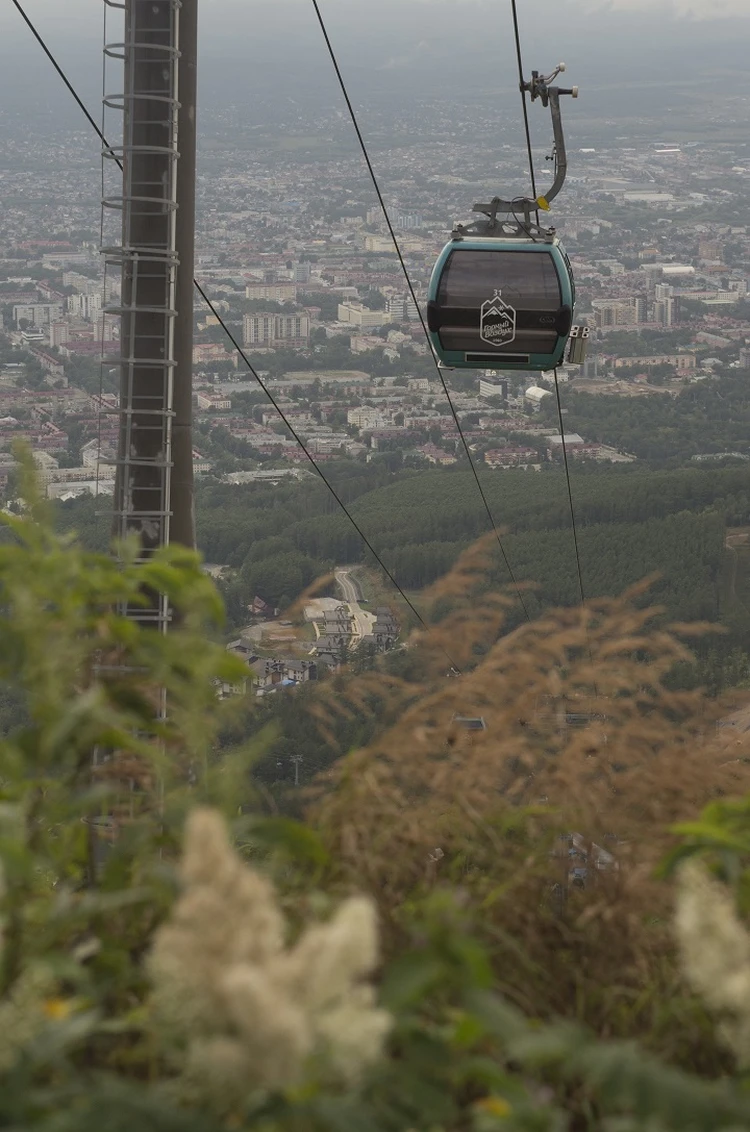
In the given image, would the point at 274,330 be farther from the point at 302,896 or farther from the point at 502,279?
the point at 302,896

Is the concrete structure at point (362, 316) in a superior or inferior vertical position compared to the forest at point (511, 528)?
superior

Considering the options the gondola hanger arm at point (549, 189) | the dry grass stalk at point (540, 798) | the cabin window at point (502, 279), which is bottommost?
the dry grass stalk at point (540, 798)

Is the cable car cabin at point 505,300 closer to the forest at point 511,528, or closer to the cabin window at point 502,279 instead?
the cabin window at point 502,279

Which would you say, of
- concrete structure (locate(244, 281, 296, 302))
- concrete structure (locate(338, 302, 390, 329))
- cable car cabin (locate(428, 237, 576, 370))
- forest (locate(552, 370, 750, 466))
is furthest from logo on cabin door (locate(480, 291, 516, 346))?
concrete structure (locate(338, 302, 390, 329))

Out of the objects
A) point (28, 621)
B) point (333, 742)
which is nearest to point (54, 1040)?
point (28, 621)

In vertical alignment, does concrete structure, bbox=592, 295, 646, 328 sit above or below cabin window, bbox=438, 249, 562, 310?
above

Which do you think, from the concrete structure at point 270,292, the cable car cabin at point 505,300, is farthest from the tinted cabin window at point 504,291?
the concrete structure at point 270,292

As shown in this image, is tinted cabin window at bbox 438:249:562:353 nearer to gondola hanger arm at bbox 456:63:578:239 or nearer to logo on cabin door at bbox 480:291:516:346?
logo on cabin door at bbox 480:291:516:346
